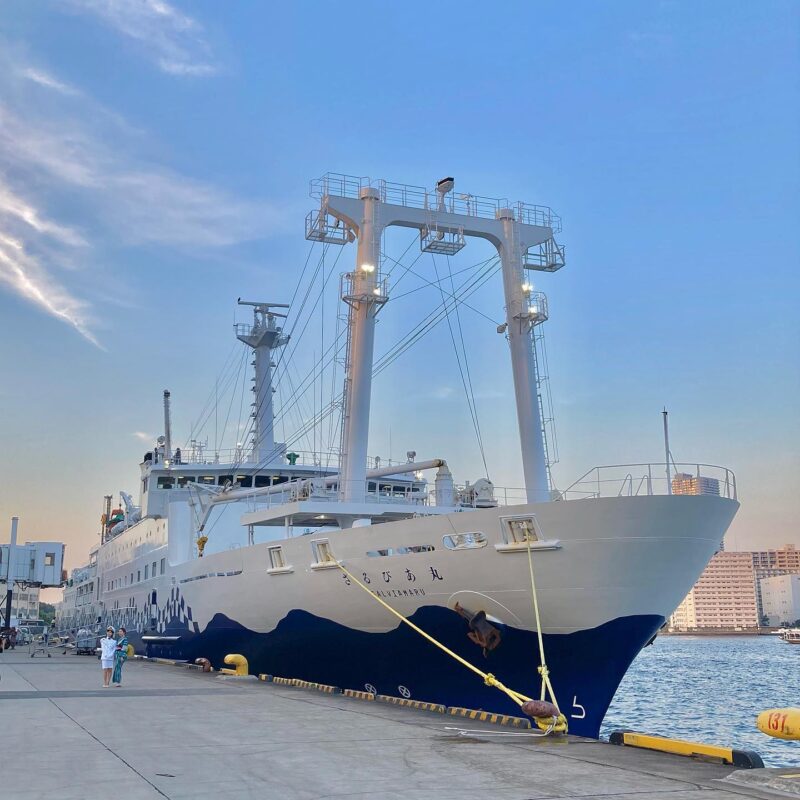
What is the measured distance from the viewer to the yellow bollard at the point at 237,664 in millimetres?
20734

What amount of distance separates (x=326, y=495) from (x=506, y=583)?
6235mm

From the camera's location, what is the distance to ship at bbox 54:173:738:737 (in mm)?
12812

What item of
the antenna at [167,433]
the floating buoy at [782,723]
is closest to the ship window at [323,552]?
the floating buoy at [782,723]

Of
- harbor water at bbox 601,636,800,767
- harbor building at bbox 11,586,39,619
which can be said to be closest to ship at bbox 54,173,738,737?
harbor water at bbox 601,636,800,767

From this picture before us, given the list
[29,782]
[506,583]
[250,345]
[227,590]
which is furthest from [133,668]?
[29,782]

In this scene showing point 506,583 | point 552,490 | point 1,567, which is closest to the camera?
point 506,583

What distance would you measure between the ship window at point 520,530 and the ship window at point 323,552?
4200mm

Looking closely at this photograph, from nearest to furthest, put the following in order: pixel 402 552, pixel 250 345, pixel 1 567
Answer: pixel 402 552
pixel 250 345
pixel 1 567

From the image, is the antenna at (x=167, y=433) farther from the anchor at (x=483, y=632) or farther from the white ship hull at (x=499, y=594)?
the anchor at (x=483, y=632)

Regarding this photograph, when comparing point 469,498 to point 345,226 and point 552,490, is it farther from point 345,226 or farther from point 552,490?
point 345,226

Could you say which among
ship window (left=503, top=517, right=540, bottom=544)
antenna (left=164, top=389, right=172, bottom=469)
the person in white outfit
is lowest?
the person in white outfit

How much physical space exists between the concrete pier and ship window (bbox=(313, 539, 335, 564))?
109 inches

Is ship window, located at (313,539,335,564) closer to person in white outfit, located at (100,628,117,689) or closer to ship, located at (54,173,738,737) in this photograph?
ship, located at (54,173,738,737)

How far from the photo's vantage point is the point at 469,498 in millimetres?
20500
